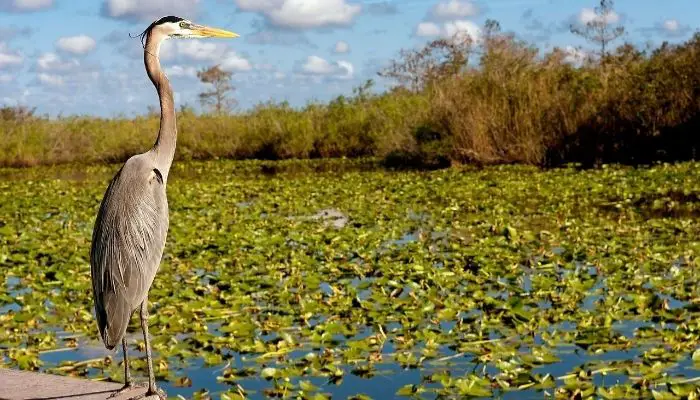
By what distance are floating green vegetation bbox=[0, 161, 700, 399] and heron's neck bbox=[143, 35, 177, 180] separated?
1.19 meters

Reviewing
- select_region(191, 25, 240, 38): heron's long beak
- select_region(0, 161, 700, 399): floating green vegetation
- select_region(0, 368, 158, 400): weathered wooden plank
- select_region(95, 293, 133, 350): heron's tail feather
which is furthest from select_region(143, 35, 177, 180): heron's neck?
select_region(0, 161, 700, 399): floating green vegetation

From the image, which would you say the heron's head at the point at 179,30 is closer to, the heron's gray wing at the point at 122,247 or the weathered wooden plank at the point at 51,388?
the heron's gray wing at the point at 122,247

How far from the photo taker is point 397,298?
610cm

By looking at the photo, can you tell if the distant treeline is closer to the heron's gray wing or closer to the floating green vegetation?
the floating green vegetation

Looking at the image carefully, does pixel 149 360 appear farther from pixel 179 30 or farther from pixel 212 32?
pixel 212 32

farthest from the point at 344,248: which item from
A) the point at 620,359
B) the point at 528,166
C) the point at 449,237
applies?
the point at 528,166

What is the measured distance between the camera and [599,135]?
16297 millimetres

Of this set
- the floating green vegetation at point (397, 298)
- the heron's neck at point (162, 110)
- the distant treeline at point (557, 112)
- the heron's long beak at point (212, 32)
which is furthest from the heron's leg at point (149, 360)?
the distant treeline at point (557, 112)

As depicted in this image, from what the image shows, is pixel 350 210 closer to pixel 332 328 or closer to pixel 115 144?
pixel 332 328

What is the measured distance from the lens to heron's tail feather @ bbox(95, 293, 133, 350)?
11.6ft

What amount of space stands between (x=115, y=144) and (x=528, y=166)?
1302 centimetres

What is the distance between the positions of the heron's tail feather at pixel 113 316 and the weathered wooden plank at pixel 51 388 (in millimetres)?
187

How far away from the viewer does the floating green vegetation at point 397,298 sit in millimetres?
4590

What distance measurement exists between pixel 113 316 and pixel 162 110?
37.8 inches
